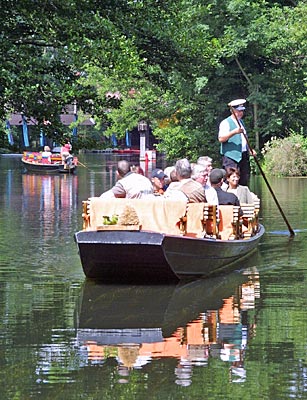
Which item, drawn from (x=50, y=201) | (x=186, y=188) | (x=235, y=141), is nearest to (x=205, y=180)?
(x=186, y=188)

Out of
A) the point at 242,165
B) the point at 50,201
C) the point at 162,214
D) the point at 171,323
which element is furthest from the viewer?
the point at 50,201

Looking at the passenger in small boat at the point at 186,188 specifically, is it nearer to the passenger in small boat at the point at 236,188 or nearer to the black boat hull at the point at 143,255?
the black boat hull at the point at 143,255

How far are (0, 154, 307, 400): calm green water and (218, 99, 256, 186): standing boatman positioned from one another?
53.6 inches

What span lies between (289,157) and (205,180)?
25.9 m

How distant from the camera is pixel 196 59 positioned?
22266 millimetres

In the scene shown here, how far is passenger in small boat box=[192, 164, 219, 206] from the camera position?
13.6m

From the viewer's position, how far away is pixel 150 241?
38.2ft

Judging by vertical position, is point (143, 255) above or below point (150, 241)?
below

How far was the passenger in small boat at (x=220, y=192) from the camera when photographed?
14031 millimetres

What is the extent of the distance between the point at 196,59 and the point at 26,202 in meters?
6.36

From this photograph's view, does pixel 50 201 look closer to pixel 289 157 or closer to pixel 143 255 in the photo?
pixel 289 157

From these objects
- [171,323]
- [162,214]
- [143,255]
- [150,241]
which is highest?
[162,214]

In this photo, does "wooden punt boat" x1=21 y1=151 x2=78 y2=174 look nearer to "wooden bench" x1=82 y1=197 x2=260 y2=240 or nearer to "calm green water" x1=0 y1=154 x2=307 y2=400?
"calm green water" x1=0 y1=154 x2=307 y2=400

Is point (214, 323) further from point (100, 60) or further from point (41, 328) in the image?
point (100, 60)
